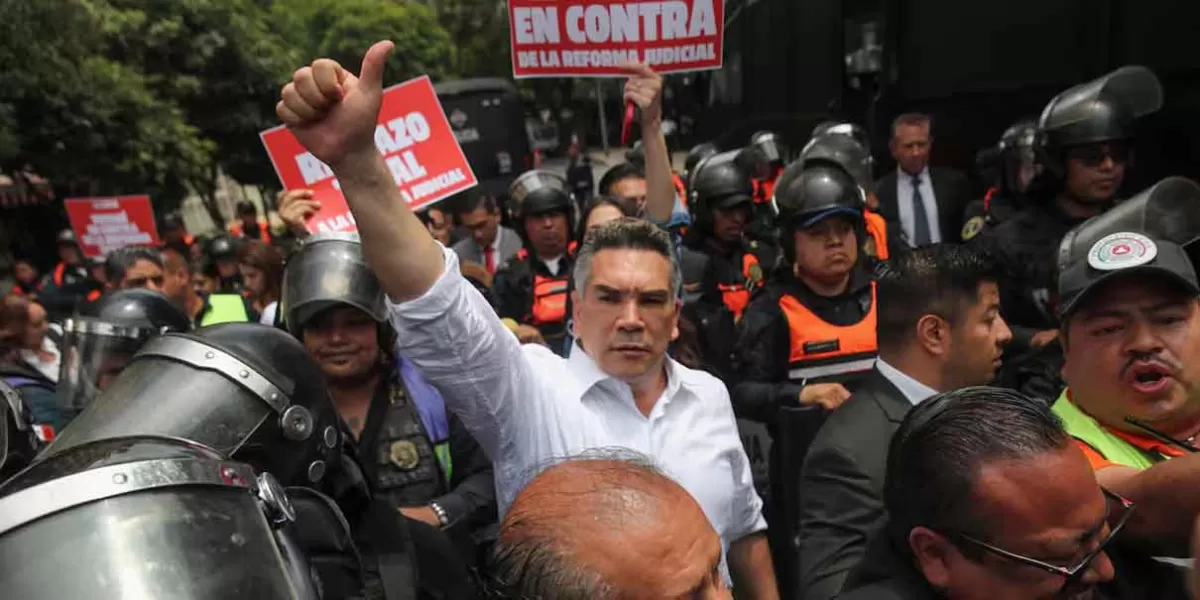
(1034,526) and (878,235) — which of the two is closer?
(1034,526)

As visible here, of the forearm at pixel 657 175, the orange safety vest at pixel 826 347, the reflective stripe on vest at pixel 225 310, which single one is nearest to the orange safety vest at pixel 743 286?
the forearm at pixel 657 175

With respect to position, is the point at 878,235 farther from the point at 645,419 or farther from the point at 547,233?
the point at 645,419

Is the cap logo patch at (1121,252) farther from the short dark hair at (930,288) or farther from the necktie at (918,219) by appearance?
the necktie at (918,219)

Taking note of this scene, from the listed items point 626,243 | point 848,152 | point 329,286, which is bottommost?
point 329,286

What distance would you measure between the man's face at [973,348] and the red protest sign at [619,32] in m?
2.17

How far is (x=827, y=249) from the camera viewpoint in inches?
144

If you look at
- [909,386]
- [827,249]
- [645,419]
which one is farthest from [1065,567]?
[827,249]

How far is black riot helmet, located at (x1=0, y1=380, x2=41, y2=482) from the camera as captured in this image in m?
1.77

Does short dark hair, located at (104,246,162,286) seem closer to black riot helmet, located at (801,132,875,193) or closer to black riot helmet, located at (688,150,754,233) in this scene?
black riot helmet, located at (688,150,754,233)

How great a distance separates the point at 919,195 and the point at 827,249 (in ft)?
10.3

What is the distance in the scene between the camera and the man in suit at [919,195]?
252 inches

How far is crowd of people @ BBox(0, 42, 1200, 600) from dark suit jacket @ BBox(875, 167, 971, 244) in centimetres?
235

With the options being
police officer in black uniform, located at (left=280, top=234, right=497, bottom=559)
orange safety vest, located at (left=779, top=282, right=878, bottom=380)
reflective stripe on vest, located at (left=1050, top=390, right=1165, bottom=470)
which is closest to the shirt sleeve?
police officer in black uniform, located at (left=280, top=234, right=497, bottom=559)

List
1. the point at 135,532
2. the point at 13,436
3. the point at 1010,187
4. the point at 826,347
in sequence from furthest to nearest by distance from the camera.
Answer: the point at 1010,187 < the point at 826,347 < the point at 13,436 < the point at 135,532
